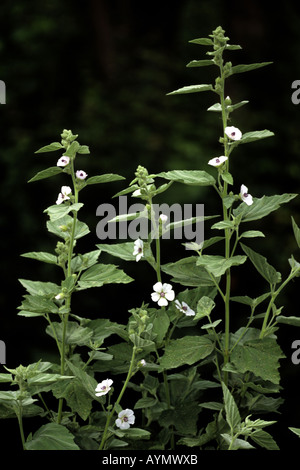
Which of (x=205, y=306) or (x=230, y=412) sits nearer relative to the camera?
(x=230, y=412)

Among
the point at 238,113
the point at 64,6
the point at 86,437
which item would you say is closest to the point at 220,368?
the point at 86,437

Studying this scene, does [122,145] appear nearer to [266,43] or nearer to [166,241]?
[166,241]

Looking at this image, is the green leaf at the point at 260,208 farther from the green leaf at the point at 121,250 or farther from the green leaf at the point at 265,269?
the green leaf at the point at 121,250

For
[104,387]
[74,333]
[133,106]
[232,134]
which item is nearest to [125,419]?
[104,387]

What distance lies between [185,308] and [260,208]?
0.77ft

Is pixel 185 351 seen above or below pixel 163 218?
below

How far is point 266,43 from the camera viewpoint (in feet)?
9.98

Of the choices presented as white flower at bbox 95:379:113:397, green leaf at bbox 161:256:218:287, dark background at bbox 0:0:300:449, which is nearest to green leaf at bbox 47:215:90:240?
green leaf at bbox 161:256:218:287

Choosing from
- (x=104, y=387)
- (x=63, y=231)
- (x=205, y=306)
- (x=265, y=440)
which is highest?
(x=63, y=231)

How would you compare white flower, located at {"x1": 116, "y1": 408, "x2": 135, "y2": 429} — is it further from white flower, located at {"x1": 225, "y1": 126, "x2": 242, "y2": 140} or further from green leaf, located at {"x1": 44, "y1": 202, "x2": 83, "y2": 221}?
white flower, located at {"x1": 225, "y1": 126, "x2": 242, "y2": 140}

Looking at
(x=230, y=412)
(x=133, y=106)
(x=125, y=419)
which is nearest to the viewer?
(x=230, y=412)

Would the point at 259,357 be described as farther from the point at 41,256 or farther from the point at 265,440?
the point at 41,256

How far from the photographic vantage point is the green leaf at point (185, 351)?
1.13 meters

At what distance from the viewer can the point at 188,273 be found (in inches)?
47.5
